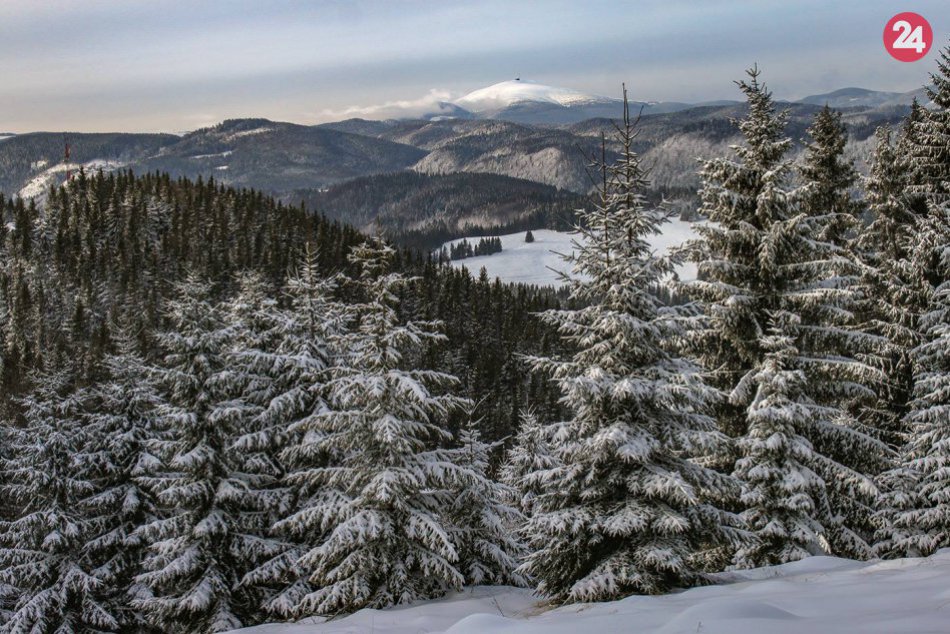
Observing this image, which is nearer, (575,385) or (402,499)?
(575,385)

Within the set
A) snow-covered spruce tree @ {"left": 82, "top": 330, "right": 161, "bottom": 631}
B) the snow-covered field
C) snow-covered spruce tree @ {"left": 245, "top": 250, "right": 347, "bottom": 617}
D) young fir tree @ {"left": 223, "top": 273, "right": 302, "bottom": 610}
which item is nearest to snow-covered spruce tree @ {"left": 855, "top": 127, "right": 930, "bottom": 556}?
the snow-covered field

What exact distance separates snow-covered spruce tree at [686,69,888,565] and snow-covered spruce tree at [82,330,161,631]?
66.1ft

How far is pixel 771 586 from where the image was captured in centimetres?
974

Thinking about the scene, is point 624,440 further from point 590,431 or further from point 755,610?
point 755,610

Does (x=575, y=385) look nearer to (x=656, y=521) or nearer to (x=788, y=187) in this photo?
(x=656, y=521)

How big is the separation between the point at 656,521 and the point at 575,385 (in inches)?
108

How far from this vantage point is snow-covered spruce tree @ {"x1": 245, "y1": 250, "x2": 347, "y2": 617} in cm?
1692

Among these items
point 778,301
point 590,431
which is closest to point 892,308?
point 778,301

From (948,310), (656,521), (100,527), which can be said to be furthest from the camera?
(100,527)

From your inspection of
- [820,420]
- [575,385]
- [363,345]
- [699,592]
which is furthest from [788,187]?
[363,345]

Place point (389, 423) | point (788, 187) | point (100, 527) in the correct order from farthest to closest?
point (100, 527) < point (788, 187) < point (389, 423)

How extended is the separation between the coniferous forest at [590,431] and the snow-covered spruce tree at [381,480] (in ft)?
0.23

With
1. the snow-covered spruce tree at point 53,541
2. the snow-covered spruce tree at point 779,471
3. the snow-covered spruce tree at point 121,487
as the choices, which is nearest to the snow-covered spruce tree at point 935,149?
the snow-covered spruce tree at point 779,471

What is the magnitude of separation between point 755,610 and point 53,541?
25.3m
